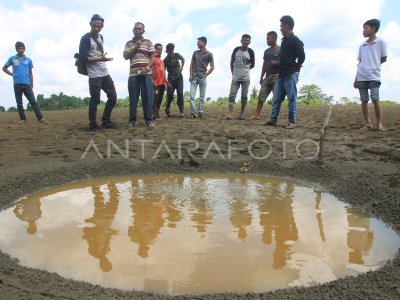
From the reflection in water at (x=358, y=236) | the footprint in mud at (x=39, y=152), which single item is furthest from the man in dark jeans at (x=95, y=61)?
the reflection in water at (x=358, y=236)

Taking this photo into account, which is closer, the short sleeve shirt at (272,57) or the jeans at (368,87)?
the jeans at (368,87)

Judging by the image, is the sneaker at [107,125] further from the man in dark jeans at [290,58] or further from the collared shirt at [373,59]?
the collared shirt at [373,59]

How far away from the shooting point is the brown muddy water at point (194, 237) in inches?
90.0

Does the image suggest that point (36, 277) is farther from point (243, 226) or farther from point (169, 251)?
point (243, 226)

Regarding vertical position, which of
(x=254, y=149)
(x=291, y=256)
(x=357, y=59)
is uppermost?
(x=357, y=59)

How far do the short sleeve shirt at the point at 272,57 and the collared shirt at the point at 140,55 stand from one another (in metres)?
2.31

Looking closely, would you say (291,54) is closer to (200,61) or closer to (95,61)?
(200,61)

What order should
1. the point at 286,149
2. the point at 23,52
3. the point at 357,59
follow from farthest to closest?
the point at 23,52 < the point at 357,59 < the point at 286,149

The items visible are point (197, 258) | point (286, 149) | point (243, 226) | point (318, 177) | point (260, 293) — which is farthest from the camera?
point (286, 149)

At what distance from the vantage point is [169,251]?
2.59 metres

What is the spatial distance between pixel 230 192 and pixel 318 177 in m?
1.10

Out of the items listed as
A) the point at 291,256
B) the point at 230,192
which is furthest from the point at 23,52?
the point at 291,256

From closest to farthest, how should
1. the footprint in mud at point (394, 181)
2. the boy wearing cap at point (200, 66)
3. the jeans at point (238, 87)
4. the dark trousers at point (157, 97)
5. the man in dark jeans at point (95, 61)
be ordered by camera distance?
1. the footprint in mud at point (394, 181)
2. the man in dark jeans at point (95, 61)
3. the jeans at point (238, 87)
4. the boy wearing cap at point (200, 66)
5. the dark trousers at point (157, 97)

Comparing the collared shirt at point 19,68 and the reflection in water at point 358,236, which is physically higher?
the collared shirt at point 19,68
